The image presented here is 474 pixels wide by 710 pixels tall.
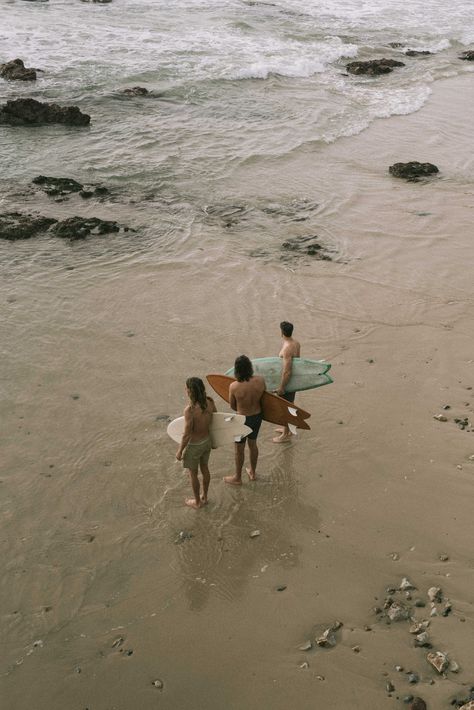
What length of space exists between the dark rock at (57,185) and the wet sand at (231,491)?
2678mm

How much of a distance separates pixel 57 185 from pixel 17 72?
8.44 meters

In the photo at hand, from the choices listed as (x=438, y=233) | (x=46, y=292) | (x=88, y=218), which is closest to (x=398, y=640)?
(x=46, y=292)

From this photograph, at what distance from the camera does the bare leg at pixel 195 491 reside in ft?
20.1

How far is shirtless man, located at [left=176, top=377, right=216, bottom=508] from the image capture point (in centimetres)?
584

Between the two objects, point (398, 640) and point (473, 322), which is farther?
point (473, 322)

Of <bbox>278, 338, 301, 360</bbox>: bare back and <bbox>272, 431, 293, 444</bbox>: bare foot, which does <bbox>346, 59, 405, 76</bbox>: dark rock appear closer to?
<bbox>278, 338, 301, 360</bbox>: bare back

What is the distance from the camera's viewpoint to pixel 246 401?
6316mm

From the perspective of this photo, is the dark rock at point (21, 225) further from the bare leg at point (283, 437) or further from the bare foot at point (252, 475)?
the bare foot at point (252, 475)

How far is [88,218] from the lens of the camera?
11.8m

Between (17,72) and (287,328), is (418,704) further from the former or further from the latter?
(17,72)

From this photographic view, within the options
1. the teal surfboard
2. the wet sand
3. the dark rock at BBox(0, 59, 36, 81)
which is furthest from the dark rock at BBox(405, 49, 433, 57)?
the teal surfboard

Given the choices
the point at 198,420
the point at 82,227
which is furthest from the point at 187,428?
the point at 82,227

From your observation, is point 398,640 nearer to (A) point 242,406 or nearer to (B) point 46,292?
(A) point 242,406

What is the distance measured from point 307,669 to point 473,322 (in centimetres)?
586
